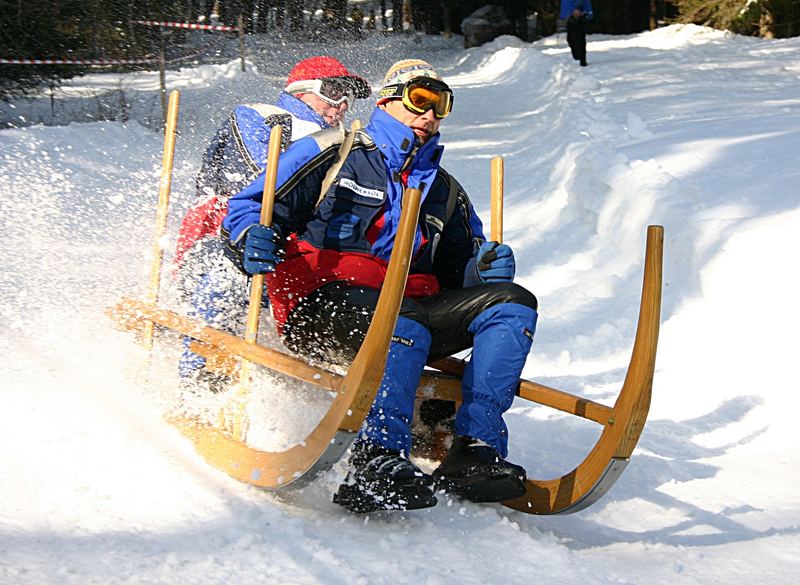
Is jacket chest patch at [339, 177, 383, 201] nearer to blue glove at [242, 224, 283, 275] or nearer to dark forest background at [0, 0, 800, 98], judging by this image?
blue glove at [242, 224, 283, 275]

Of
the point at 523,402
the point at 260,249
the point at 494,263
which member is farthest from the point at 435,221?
the point at 523,402

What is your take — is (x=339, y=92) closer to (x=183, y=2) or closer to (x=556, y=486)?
(x=556, y=486)

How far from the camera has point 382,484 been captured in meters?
2.86

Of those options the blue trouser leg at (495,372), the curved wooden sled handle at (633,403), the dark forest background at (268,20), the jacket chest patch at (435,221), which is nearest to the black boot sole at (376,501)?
the blue trouser leg at (495,372)

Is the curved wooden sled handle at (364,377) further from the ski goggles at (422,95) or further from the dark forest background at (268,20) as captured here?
the dark forest background at (268,20)

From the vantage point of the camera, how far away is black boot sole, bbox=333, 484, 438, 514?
9.39 ft

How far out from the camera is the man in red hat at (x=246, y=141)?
13.8ft

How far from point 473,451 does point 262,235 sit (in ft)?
3.05

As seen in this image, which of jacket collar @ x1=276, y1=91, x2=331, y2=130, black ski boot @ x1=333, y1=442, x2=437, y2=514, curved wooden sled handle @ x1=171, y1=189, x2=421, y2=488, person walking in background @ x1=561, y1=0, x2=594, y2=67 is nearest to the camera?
curved wooden sled handle @ x1=171, y1=189, x2=421, y2=488

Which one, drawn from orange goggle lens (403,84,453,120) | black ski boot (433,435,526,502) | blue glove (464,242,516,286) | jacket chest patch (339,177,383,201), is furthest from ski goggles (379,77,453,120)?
black ski boot (433,435,526,502)

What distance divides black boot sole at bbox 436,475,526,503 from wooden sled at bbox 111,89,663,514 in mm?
223

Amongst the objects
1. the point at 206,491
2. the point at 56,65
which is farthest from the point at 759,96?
the point at 206,491

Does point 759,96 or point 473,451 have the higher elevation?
point 759,96

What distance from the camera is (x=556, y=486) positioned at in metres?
3.15
